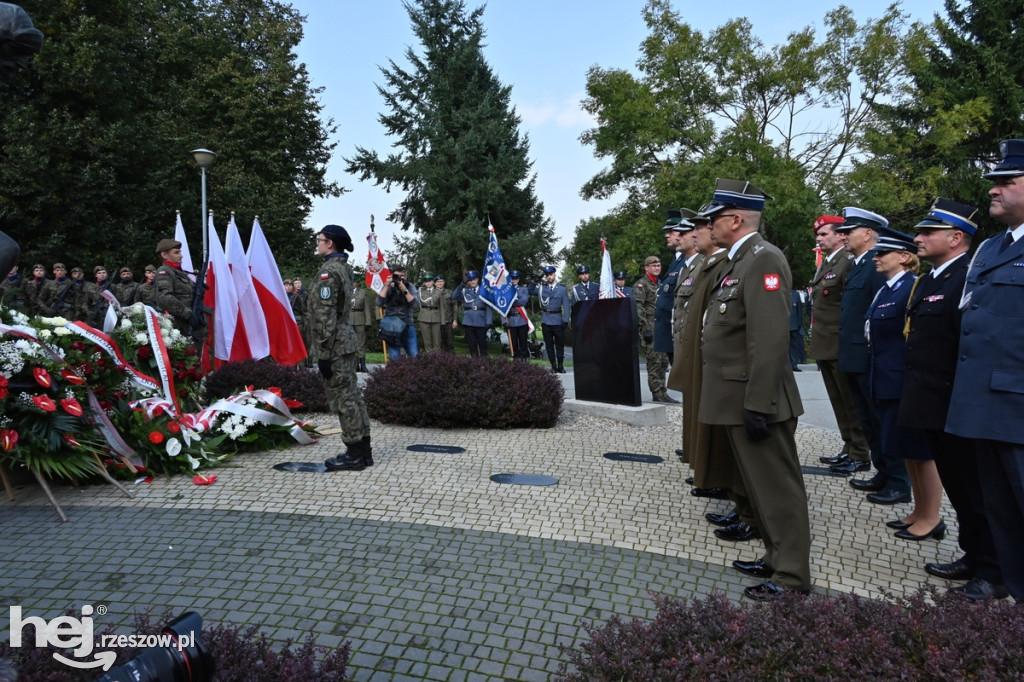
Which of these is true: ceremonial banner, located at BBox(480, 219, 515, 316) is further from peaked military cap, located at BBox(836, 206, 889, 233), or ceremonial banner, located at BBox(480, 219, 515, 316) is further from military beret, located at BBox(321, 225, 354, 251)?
peaked military cap, located at BBox(836, 206, 889, 233)

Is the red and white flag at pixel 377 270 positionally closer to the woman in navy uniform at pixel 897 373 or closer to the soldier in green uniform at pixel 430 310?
the soldier in green uniform at pixel 430 310

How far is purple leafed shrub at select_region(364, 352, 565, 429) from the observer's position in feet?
26.1

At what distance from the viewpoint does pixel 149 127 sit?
77.9 ft

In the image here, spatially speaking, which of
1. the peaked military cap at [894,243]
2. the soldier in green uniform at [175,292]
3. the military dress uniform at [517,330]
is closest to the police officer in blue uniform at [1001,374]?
the peaked military cap at [894,243]

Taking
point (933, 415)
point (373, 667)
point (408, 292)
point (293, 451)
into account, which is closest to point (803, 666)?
point (373, 667)

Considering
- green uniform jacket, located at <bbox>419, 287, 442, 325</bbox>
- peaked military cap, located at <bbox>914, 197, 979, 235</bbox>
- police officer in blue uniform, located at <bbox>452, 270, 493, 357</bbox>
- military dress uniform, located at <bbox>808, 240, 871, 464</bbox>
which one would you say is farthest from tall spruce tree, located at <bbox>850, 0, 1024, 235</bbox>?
peaked military cap, located at <bbox>914, 197, 979, 235</bbox>

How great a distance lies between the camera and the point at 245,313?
880 cm

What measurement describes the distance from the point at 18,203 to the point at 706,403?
23.1 m

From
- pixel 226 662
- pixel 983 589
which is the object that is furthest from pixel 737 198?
pixel 226 662

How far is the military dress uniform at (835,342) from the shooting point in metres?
6.21

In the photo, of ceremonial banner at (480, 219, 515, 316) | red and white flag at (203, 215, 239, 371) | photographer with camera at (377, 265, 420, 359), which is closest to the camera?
red and white flag at (203, 215, 239, 371)

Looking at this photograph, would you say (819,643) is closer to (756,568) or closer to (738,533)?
(756,568)

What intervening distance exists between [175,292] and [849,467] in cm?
815

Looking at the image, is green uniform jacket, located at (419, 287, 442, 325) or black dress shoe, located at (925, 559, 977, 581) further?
green uniform jacket, located at (419, 287, 442, 325)
